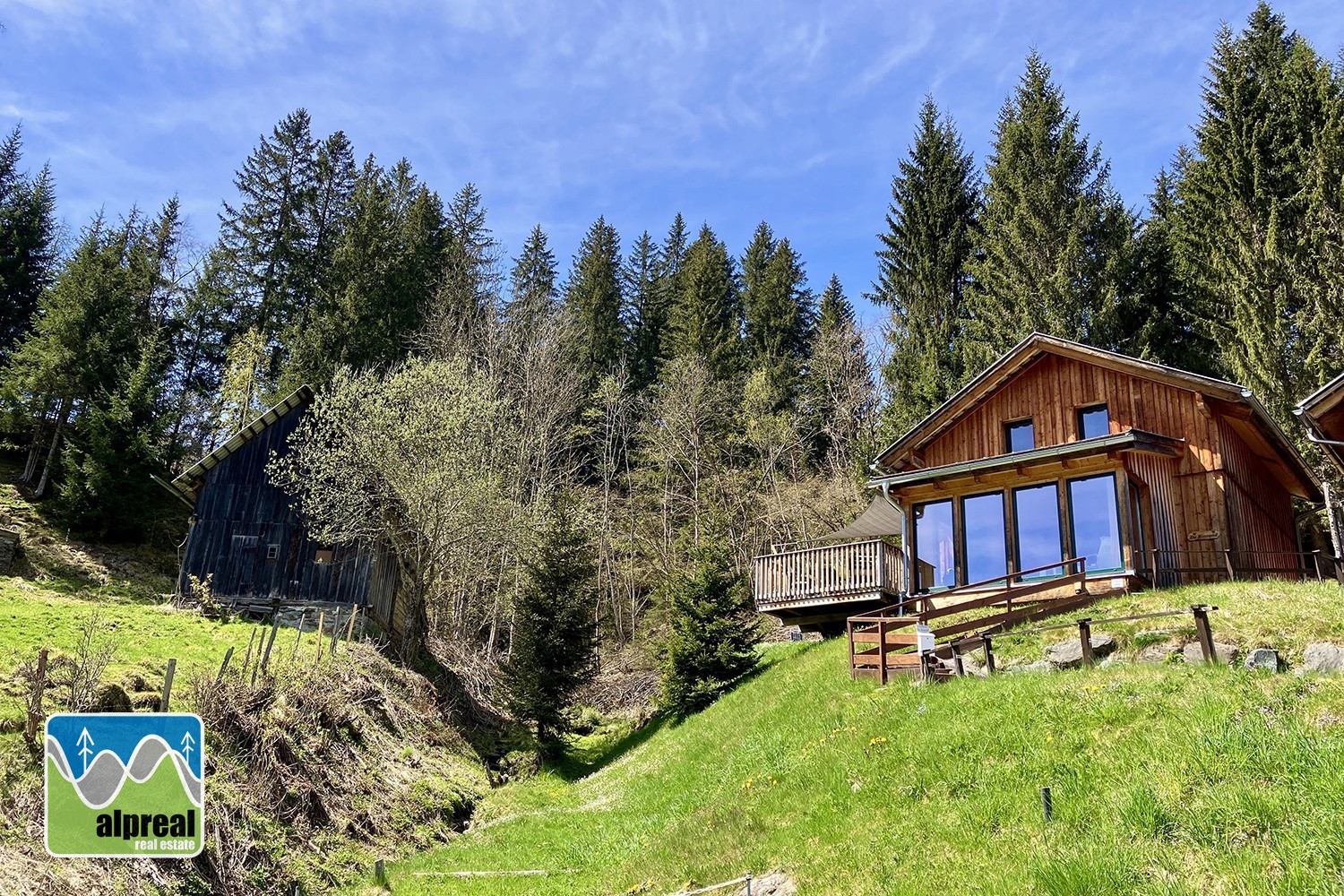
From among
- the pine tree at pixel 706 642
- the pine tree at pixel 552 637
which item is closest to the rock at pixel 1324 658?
the pine tree at pixel 706 642

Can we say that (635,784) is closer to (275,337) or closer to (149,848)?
(149,848)

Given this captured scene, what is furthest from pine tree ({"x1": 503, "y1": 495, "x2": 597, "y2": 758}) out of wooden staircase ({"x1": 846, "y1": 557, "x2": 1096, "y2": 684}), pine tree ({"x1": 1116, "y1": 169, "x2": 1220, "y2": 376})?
pine tree ({"x1": 1116, "y1": 169, "x2": 1220, "y2": 376})

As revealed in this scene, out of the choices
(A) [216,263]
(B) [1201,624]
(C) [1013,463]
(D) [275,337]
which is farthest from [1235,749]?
(A) [216,263]

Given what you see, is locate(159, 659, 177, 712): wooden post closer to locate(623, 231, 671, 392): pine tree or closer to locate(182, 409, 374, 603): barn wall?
locate(182, 409, 374, 603): barn wall

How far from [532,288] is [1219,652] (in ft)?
133

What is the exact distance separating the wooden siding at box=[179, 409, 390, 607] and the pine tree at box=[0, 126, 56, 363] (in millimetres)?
22052

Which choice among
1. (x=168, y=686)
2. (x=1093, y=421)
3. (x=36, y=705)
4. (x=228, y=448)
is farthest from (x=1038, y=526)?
(x=228, y=448)

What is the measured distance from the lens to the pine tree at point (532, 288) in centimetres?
4200

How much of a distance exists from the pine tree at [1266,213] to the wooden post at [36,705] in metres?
28.9

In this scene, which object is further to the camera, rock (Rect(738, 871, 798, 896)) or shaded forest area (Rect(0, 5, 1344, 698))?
shaded forest area (Rect(0, 5, 1344, 698))

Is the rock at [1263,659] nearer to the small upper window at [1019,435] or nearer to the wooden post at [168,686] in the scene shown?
the small upper window at [1019,435]

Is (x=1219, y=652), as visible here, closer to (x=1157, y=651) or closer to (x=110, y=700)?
(x=1157, y=651)

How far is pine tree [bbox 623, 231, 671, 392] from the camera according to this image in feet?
165

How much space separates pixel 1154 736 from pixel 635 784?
1101 cm
